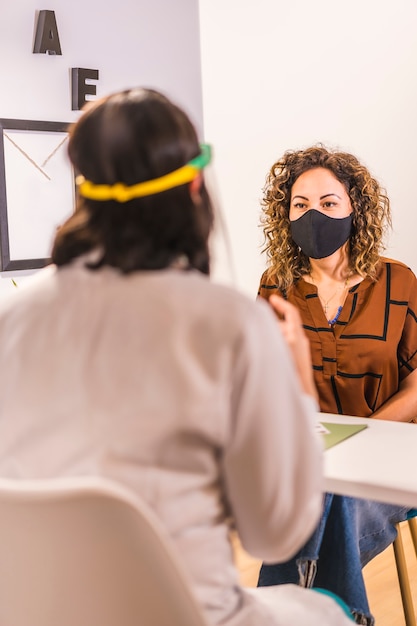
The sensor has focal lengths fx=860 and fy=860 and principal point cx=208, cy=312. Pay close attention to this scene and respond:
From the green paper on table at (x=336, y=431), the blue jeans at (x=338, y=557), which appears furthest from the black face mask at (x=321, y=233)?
the blue jeans at (x=338, y=557)

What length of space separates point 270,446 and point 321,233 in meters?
1.40

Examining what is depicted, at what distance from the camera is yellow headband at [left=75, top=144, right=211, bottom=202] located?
957mm

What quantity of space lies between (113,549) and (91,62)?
8.16 ft

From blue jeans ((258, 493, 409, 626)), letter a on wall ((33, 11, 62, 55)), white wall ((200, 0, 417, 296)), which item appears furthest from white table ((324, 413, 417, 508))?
letter a on wall ((33, 11, 62, 55))

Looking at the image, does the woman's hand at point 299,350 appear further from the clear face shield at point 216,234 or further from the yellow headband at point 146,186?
the yellow headband at point 146,186

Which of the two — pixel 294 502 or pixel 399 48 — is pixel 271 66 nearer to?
pixel 399 48

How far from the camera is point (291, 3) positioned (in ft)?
11.1

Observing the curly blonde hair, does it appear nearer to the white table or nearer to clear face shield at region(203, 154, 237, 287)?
the white table

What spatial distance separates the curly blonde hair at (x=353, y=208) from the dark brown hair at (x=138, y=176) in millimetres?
1353

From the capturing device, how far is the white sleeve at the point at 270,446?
902mm

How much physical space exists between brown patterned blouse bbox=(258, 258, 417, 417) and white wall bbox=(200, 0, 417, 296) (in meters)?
1.05

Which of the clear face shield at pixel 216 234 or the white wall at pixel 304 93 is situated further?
the white wall at pixel 304 93

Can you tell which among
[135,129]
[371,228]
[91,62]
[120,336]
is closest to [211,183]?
[135,129]

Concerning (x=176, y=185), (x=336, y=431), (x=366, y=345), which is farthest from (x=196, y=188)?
(x=366, y=345)
